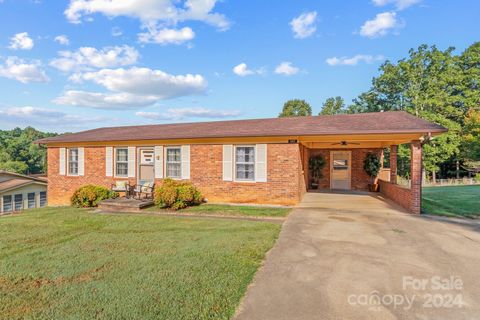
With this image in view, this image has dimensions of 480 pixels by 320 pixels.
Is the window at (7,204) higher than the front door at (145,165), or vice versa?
the front door at (145,165)

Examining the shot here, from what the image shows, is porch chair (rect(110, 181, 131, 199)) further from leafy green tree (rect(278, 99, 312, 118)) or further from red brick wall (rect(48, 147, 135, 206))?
leafy green tree (rect(278, 99, 312, 118))

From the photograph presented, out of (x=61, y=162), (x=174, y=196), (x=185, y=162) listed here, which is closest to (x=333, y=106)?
(x=185, y=162)

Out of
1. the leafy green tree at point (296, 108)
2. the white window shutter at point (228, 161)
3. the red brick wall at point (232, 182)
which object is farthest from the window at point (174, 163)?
the leafy green tree at point (296, 108)

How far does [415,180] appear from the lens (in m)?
8.05

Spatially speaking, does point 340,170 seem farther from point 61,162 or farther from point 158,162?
point 61,162

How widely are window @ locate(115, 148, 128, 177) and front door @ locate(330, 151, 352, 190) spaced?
1125 cm

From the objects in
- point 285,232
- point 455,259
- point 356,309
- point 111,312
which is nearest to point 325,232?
point 285,232

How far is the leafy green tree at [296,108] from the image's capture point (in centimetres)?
3722

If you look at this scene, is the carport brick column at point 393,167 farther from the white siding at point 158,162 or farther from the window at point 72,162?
the window at point 72,162

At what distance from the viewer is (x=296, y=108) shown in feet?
124

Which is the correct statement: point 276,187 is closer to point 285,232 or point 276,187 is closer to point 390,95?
point 285,232

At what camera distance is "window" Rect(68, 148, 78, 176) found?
12641 millimetres

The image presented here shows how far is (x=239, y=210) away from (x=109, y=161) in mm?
7148

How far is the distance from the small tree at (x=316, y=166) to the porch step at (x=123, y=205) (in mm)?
9294
